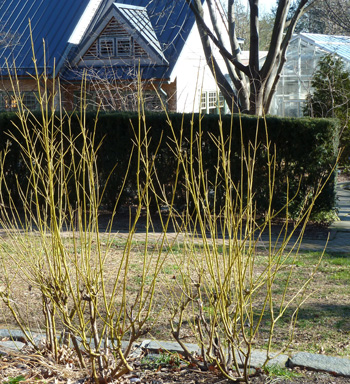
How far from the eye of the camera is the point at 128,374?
11.5 ft

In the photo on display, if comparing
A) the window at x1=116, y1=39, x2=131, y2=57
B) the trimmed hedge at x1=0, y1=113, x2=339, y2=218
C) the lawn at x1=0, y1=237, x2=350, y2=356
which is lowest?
the lawn at x1=0, y1=237, x2=350, y2=356

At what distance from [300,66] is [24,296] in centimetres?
1917

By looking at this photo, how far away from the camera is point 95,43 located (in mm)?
19766

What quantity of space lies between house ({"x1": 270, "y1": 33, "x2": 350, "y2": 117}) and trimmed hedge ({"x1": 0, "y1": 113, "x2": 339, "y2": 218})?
12425 millimetres

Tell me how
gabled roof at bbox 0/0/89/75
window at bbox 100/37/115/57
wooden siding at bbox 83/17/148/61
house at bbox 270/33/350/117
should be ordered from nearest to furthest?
wooden siding at bbox 83/17/148/61 < window at bbox 100/37/115/57 < gabled roof at bbox 0/0/89/75 < house at bbox 270/33/350/117

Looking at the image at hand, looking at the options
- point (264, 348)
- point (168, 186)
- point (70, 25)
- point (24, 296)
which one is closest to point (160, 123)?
point (168, 186)

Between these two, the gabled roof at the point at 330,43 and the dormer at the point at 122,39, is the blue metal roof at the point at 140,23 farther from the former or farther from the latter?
the gabled roof at the point at 330,43

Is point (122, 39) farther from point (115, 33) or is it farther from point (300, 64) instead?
point (300, 64)

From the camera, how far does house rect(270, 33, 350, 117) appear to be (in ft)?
70.5

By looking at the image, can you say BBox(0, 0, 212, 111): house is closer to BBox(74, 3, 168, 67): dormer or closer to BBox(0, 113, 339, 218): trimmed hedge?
BBox(74, 3, 168, 67): dormer

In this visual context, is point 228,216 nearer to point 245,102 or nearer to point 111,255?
point 111,255

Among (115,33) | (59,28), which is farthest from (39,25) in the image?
(115,33)

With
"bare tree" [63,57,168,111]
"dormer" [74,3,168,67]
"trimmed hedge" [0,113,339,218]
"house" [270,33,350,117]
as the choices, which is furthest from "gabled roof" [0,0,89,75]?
"trimmed hedge" [0,113,339,218]

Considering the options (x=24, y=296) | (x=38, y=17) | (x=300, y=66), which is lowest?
(x=24, y=296)
